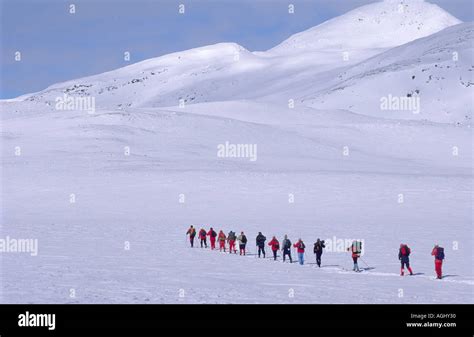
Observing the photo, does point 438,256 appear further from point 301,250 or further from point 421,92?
point 421,92

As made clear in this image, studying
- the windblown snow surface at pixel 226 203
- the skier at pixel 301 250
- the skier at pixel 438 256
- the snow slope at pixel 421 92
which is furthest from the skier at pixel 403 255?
the snow slope at pixel 421 92

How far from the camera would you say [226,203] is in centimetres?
4566

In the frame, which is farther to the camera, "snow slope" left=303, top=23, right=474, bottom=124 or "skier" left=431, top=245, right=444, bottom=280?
"snow slope" left=303, top=23, right=474, bottom=124

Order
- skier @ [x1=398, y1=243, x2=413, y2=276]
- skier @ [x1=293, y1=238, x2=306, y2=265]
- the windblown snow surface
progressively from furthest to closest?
skier @ [x1=293, y1=238, x2=306, y2=265] < skier @ [x1=398, y1=243, x2=413, y2=276] < the windblown snow surface

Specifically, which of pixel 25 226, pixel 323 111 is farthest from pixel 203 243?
pixel 323 111

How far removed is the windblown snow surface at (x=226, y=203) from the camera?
20906 mm

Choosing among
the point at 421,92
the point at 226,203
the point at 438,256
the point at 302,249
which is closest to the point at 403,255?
the point at 438,256

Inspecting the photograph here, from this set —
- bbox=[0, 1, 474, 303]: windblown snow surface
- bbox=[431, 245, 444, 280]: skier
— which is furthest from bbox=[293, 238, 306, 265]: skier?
bbox=[431, 245, 444, 280]: skier

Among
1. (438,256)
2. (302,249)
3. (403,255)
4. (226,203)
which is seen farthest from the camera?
(226,203)

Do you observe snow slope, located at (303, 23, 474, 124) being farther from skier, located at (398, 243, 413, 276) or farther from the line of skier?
skier, located at (398, 243, 413, 276)

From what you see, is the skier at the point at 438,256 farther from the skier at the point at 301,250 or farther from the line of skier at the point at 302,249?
the skier at the point at 301,250

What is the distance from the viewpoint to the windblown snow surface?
20906 millimetres
